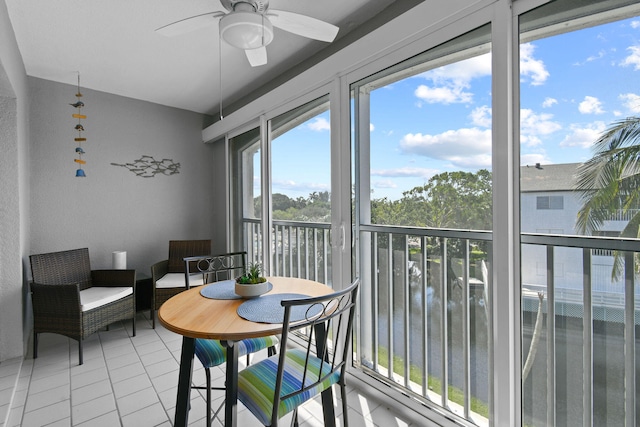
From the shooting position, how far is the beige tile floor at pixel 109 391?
1860mm

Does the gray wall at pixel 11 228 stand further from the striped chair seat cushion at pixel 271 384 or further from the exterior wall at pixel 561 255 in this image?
the exterior wall at pixel 561 255

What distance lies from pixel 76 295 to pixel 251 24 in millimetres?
2500

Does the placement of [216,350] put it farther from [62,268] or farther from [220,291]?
[62,268]

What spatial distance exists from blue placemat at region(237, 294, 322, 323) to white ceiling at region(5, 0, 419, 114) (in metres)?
1.83

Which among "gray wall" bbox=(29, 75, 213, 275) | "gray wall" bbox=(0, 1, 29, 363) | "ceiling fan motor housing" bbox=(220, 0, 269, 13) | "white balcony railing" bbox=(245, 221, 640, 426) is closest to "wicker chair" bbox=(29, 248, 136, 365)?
"gray wall" bbox=(0, 1, 29, 363)

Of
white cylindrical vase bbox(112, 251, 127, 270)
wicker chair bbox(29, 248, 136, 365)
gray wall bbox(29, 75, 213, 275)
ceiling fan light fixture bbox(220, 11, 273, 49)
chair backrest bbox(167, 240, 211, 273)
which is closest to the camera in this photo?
ceiling fan light fixture bbox(220, 11, 273, 49)

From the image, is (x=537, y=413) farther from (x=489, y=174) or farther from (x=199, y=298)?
(x=199, y=298)

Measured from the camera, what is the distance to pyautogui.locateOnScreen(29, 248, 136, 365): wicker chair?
2.58 meters

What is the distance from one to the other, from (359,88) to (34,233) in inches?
140

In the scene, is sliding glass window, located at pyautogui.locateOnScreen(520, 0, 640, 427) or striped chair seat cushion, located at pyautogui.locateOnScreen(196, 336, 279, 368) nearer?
sliding glass window, located at pyautogui.locateOnScreen(520, 0, 640, 427)

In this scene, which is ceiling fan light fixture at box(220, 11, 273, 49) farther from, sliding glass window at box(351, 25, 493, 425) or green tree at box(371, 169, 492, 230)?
green tree at box(371, 169, 492, 230)

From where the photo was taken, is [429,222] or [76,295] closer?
[429,222]

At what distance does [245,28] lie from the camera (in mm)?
1582

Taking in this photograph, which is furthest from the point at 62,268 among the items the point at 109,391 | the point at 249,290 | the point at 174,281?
the point at 249,290
